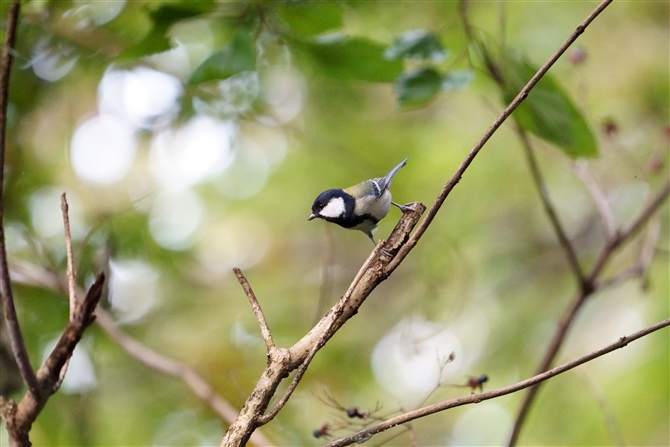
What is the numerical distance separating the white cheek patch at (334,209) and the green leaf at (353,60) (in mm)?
637

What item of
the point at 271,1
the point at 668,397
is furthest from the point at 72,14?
the point at 668,397

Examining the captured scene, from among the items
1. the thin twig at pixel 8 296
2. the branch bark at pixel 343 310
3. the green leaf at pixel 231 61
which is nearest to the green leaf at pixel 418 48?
the green leaf at pixel 231 61

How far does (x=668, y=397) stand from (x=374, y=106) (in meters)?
1.78

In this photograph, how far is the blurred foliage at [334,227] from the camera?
5.65ft

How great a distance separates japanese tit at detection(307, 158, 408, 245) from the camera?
1.90 meters

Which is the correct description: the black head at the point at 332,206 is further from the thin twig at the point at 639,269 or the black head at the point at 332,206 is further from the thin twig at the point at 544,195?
the thin twig at the point at 639,269

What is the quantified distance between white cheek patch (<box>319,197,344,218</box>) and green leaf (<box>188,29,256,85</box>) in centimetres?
76

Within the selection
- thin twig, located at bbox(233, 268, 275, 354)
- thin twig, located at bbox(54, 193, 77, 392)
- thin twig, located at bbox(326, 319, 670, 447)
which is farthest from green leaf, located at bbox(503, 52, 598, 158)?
thin twig, located at bbox(54, 193, 77, 392)

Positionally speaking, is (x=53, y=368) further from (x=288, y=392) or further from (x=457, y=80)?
(x=457, y=80)

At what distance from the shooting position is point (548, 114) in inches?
47.6

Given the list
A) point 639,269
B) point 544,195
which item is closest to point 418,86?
point 544,195

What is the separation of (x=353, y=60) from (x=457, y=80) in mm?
235

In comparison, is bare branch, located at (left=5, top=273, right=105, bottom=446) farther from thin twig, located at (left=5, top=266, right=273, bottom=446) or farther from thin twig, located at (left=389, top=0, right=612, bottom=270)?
thin twig, located at (left=5, top=266, right=273, bottom=446)

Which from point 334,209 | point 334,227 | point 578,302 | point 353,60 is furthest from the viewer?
point 334,227
